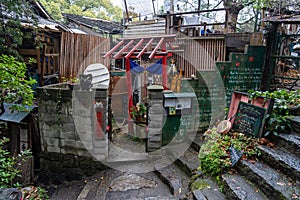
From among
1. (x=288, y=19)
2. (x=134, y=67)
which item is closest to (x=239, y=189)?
(x=288, y=19)

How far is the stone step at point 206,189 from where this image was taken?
10.0 ft

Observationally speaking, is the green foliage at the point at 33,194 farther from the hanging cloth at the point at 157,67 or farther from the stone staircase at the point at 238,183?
the hanging cloth at the point at 157,67

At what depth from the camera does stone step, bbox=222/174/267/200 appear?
267 centimetres

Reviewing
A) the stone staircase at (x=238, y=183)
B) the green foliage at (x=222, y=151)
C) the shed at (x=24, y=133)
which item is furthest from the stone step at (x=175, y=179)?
the shed at (x=24, y=133)

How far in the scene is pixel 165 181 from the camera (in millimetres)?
4828

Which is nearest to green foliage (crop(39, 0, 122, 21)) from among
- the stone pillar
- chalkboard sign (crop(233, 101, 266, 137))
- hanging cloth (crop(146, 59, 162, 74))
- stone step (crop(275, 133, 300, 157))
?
hanging cloth (crop(146, 59, 162, 74))

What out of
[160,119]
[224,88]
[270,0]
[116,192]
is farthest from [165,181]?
[270,0]

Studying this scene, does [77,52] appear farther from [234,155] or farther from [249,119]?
[234,155]

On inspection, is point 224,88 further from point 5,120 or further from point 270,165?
point 5,120

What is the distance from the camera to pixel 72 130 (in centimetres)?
531

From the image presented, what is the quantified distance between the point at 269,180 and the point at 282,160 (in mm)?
404

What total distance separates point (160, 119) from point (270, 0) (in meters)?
4.59

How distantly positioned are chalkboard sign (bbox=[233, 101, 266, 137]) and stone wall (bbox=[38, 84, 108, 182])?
3107 mm

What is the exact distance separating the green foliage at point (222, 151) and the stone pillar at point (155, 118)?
75.3 inches
